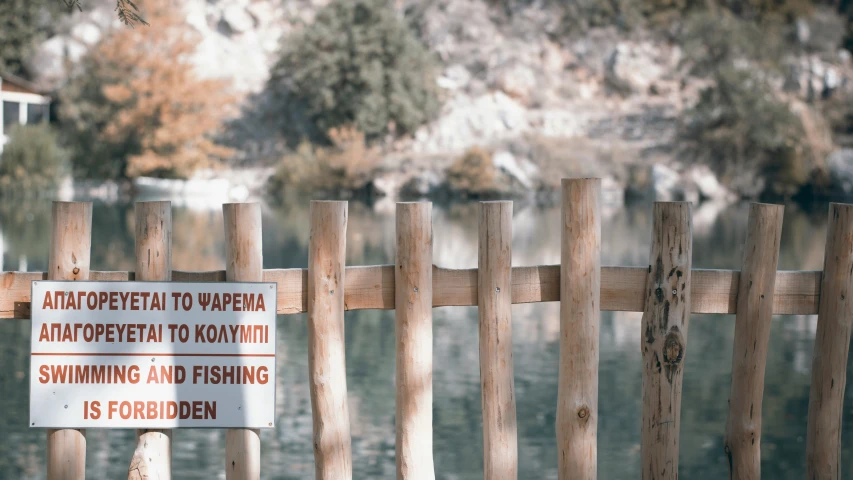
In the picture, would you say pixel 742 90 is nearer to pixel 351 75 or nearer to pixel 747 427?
pixel 351 75

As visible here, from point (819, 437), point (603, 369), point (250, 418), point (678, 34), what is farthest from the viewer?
point (678, 34)

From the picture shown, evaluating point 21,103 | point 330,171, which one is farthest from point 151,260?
point 21,103

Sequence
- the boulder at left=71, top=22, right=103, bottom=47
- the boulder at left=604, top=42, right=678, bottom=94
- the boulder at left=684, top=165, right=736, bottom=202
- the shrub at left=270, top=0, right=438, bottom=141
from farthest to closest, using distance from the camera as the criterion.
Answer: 1. the boulder at left=604, top=42, right=678, bottom=94
2. the boulder at left=71, top=22, right=103, bottom=47
3. the shrub at left=270, top=0, right=438, bottom=141
4. the boulder at left=684, top=165, right=736, bottom=202

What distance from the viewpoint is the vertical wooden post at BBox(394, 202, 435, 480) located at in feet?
11.0

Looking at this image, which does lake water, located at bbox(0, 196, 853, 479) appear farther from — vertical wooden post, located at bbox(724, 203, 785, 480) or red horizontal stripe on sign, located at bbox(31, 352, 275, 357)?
red horizontal stripe on sign, located at bbox(31, 352, 275, 357)

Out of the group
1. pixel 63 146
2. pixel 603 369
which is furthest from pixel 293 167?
pixel 603 369

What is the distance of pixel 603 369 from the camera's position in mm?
8320

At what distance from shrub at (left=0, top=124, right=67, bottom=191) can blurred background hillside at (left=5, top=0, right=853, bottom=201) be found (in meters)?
0.07

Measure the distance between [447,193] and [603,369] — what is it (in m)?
25.0

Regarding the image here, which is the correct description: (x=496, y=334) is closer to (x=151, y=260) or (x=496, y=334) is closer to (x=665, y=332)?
Result: (x=665, y=332)

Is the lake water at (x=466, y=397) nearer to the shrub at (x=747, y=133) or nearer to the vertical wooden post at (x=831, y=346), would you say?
the vertical wooden post at (x=831, y=346)

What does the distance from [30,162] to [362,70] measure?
487 inches

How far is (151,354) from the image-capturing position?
3.31 m

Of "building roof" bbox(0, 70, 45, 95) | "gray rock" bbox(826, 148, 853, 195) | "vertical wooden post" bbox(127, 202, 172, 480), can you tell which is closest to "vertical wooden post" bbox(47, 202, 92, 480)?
"vertical wooden post" bbox(127, 202, 172, 480)
